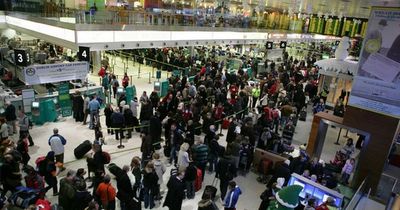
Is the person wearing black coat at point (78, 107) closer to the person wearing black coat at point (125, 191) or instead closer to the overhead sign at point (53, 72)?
the overhead sign at point (53, 72)

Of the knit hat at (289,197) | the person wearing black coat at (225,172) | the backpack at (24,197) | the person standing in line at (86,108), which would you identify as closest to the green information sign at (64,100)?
the person standing in line at (86,108)

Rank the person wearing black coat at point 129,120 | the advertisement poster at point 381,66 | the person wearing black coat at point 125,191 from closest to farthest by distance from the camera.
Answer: the person wearing black coat at point 125,191 → the advertisement poster at point 381,66 → the person wearing black coat at point 129,120

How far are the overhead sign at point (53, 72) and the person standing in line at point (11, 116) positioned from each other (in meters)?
1.44

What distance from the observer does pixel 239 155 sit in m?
8.99

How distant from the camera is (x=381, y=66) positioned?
8.16 meters

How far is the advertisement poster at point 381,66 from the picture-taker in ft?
25.8

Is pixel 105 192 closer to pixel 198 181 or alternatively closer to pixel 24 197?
pixel 24 197

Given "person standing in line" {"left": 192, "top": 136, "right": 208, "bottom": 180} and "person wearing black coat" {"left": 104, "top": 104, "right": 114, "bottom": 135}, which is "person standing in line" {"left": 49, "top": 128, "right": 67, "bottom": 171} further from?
"person standing in line" {"left": 192, "top": 136, "right": 208, "bottom": 180}

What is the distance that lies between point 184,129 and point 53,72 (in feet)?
19.0

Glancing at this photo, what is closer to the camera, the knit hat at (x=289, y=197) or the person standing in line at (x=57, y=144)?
the knit hat at (x=289, y=197)

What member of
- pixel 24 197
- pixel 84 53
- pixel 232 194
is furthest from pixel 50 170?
pixel 84 53

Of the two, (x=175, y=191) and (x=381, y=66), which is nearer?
(x=175, y=191)

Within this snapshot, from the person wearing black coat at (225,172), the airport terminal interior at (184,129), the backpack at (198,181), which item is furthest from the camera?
the backpack at (198,181)

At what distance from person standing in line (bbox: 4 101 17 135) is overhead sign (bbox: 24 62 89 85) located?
4.74 feet
